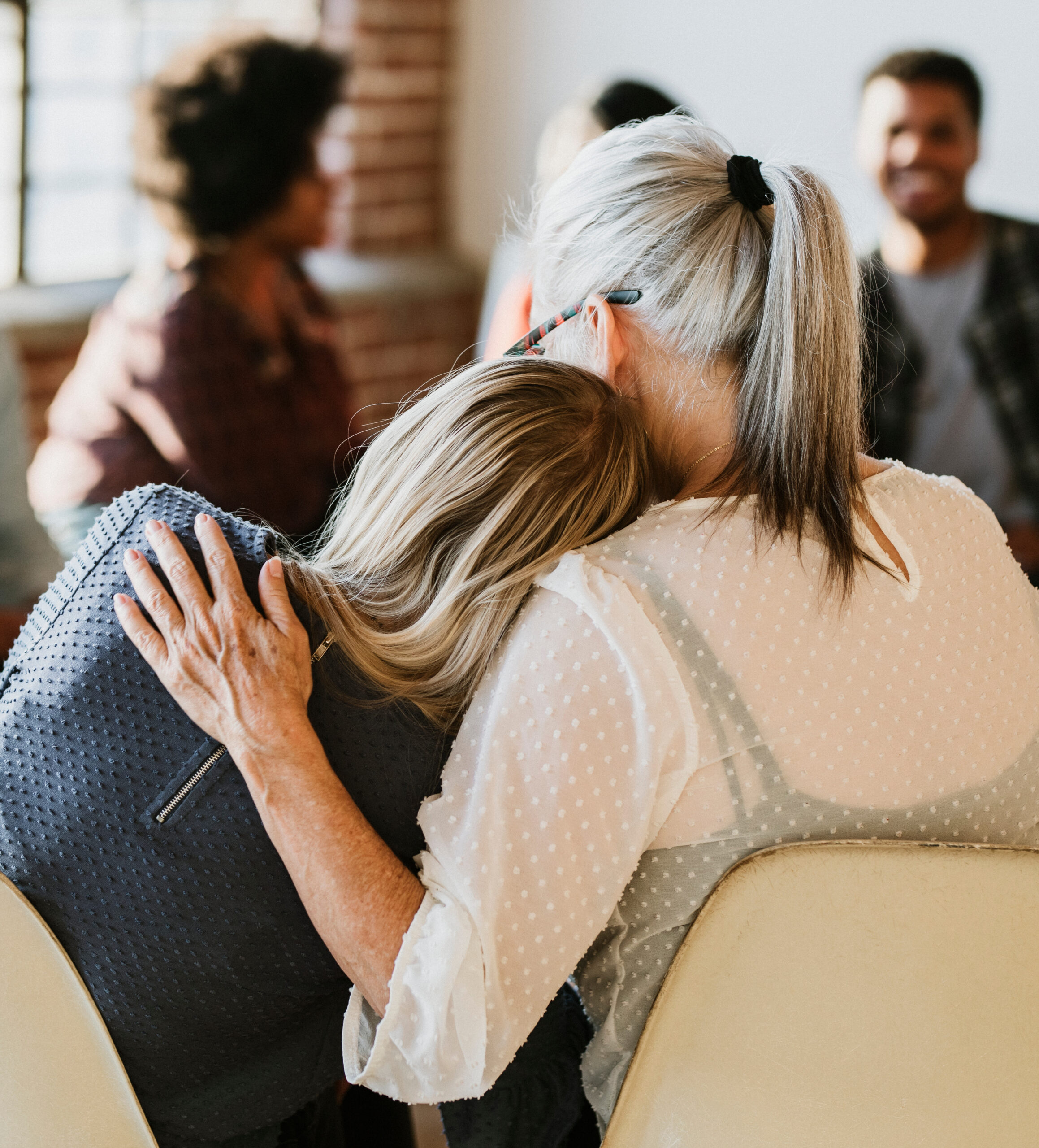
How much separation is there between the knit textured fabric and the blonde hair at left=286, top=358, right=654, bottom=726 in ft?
0.12

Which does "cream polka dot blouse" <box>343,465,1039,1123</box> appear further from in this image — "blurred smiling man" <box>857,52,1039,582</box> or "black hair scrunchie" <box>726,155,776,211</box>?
"blurred smiling man" <box>857,52,1039,582</box>

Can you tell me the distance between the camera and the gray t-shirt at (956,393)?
9.34 ft

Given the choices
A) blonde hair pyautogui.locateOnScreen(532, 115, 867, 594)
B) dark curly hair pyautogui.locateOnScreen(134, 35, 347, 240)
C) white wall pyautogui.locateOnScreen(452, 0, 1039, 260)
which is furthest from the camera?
white wall pyautogui.locateOnScreen(452, 0, 1039, 260)

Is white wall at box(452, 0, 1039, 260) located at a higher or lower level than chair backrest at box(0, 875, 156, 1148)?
higher

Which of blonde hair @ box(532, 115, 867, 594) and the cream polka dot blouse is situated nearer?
the cream polka dot blouse

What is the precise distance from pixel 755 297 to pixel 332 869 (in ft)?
1.96

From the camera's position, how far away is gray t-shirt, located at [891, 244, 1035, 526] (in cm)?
285

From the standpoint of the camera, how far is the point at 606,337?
3.59 feet

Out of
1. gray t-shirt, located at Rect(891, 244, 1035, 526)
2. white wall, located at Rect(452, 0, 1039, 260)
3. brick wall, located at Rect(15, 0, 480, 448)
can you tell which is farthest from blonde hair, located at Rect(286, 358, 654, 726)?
brick wall, located at Rect(15, 0, 480, 448)

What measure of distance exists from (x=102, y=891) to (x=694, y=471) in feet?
2.05

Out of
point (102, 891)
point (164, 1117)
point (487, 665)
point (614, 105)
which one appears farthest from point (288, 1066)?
point (614, 105)

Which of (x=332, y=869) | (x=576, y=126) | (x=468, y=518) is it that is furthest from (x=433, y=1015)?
(x=576, y=126)

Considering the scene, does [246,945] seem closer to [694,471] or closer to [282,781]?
[282,781]

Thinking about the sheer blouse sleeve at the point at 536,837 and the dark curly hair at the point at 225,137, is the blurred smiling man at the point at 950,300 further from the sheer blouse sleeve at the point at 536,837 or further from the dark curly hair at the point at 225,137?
the sheer blouse sleeve at the point at 536,837
